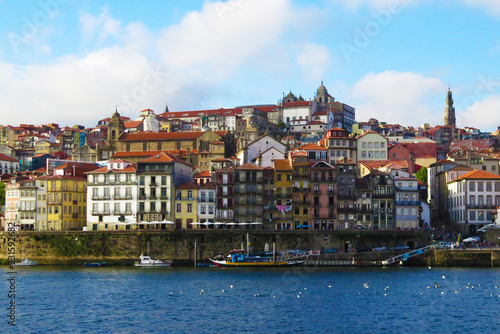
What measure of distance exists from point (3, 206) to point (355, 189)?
58.6 metres

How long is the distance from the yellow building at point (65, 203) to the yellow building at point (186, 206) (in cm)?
1647

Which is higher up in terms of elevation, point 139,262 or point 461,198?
point 461,198

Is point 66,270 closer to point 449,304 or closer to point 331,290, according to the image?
point 331,290

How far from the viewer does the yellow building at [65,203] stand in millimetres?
106688

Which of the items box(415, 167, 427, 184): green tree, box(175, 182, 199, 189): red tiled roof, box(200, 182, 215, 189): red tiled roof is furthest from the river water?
box(415, 167, 427, 184): green tree

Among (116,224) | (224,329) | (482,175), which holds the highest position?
(482,175)

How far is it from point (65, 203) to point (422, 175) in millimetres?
67401

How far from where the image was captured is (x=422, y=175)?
443 feet

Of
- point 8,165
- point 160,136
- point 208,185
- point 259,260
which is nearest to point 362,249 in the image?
point 259,260

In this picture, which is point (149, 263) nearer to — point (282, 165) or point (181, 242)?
point (181, 242)

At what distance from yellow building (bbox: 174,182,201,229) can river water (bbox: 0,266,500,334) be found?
16353 millimetres

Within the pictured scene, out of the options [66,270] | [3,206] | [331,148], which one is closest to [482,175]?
[331,148]

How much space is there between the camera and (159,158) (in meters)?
106

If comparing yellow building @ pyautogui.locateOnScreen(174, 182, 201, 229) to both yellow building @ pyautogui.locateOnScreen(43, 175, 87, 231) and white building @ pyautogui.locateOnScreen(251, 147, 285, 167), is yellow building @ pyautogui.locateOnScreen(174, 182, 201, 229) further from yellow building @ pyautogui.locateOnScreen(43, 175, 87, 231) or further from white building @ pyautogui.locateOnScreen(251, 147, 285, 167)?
white building @ pyautogui.locateOnScreen(251, 147, 285, 167)
